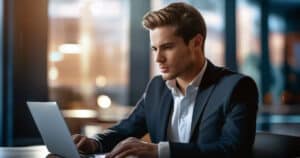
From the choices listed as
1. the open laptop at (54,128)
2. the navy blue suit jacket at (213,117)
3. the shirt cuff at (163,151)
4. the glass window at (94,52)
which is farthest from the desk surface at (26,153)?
the glass window at (94,52)

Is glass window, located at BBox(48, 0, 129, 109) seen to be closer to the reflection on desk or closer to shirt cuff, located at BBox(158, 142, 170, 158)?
the reflection on desk

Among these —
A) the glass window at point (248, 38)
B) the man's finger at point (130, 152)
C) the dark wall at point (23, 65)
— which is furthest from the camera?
the glass window at point (248, 38)

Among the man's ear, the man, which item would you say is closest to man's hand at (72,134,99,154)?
the man

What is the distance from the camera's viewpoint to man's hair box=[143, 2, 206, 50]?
1.68 metres

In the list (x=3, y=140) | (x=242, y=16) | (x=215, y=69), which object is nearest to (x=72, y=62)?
(x=3, y=140)

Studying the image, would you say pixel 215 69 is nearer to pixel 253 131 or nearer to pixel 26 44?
pixel 253 131

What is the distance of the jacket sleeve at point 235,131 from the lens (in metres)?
1.42

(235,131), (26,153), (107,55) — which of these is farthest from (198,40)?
(107,55)

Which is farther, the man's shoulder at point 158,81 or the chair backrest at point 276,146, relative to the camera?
the man's shoulder at point 158,81

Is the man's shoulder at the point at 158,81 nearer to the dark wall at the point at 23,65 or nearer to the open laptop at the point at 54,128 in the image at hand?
the open laptop at the point at 54,128

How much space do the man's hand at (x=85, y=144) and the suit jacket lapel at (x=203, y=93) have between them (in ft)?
1.20

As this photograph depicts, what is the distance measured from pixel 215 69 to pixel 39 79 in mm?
3207

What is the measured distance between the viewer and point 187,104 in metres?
Result: 1.80

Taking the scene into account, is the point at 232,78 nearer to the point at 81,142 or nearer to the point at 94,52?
the point at 81,142
